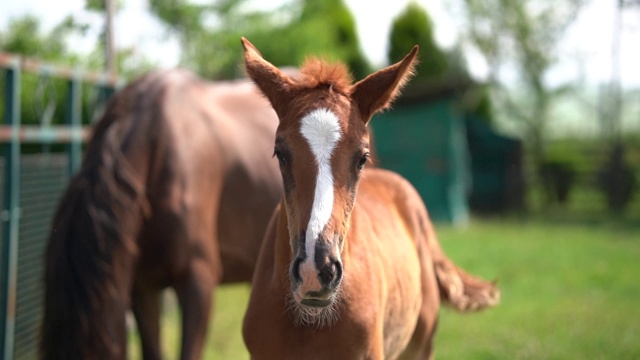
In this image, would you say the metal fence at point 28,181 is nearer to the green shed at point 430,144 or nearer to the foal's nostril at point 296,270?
the foal's nostril at point 296,270

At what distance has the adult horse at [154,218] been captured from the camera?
4.69 meters

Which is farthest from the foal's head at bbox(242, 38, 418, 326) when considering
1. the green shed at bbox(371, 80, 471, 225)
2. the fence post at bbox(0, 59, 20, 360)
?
the green shed at bbox(371, 80, 471, 225)

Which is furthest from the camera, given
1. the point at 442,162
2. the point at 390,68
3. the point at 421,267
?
the point at 442,162

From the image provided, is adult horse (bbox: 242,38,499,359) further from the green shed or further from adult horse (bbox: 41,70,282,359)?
the green shed

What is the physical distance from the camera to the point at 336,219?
125 inches

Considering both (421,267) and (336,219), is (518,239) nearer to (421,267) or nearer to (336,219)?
(421,267)

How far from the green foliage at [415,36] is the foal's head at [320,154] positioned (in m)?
18.7

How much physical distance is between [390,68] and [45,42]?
5690 millimetres

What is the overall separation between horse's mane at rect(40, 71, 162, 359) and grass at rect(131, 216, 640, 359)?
2.25 metres

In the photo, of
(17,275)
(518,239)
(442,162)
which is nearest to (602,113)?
(442,162)

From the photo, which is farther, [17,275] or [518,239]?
[518,239]

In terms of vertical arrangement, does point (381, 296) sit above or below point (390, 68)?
below

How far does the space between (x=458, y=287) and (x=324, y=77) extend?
1.99m

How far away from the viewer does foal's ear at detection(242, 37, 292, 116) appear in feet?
11.6
